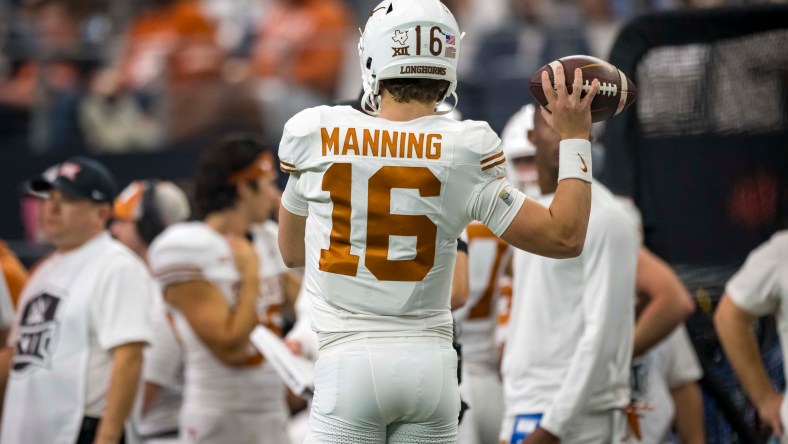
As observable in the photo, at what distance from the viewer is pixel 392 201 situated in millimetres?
3775

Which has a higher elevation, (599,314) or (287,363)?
(599,314)

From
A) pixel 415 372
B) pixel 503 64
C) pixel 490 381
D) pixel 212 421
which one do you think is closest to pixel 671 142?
pixel 490 381

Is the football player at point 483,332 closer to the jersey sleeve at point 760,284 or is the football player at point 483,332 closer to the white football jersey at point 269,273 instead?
the white football jersey at point 269,273

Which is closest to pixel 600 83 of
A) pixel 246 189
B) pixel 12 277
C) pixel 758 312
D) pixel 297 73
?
pixel 758 312

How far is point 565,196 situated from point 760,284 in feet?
6.20

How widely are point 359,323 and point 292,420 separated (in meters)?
4.55

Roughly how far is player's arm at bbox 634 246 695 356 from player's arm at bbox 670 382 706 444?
0.83 m

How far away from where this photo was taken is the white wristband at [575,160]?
379cm

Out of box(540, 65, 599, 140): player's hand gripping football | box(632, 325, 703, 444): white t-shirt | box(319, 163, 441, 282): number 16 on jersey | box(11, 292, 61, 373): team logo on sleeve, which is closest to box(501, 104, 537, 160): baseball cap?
box(632, 325, 703, 444): white t-shirt

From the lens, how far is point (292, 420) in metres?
8.24

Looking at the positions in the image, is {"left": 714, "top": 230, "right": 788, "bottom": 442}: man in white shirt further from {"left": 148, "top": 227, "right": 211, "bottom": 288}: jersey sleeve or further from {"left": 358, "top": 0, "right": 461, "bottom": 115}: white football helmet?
{"left": 148, "top": 227, "right": 211, "bottom": 288}: jersey sleeve

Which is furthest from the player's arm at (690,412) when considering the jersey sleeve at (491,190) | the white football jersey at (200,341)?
the jersey sleeve at (491,190)

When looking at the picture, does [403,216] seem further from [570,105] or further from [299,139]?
[570,105]

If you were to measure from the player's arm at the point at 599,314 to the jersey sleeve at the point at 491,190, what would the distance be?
1154 mm
